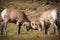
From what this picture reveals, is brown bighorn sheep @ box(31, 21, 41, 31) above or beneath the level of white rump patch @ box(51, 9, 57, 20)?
beneath

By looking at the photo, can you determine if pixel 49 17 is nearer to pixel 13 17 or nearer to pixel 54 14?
pixel 54 14

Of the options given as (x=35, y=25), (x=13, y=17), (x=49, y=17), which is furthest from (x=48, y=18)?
(x=13, y=17)

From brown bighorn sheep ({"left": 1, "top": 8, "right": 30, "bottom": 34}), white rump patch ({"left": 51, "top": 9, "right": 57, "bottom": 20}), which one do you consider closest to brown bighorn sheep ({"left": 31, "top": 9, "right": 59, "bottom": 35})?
white rump patch ({"left": 51, "top": 9, "right": 57, "bottom": 20})

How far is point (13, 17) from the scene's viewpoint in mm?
3193

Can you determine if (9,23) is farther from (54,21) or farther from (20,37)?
(54,21)

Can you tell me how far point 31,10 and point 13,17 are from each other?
1.01ft

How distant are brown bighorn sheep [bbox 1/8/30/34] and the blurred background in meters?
0.06

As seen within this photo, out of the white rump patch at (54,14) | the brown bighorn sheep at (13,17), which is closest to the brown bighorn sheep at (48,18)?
the white rump patch at (54,14)

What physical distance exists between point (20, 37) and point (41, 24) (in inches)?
15.3

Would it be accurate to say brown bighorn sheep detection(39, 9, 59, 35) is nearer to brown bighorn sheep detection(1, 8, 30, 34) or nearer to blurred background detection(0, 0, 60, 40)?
blurred background detection(0, 0, 60, 40)

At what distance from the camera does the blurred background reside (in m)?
3.10

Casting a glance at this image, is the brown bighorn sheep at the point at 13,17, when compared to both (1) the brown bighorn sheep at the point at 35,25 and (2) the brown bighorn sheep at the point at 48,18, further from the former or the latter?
(2) the brown bighorn sheep at the point at 48,18

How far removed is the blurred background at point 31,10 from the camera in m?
3.10

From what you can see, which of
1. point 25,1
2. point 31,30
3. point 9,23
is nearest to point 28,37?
point 31,30
